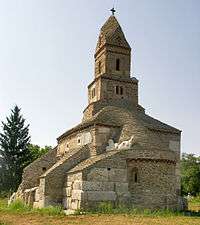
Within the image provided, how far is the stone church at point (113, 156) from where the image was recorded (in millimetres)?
19953

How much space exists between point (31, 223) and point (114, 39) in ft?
63.9

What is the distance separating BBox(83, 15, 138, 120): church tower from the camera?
92.3ft

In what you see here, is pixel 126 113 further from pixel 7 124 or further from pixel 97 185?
pixel 7 124

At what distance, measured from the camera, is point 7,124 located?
44.0 meters

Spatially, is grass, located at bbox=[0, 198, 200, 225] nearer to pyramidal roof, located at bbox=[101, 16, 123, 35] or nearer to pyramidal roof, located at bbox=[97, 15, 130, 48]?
pyramidal roof, located at bbox=[97, 15, 130, 48]

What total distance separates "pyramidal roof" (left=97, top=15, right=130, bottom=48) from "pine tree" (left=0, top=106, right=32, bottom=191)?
18054mm

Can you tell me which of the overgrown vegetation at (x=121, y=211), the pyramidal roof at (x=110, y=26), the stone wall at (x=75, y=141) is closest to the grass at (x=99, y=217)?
the overgrown vegetation at (x=121, y=211)

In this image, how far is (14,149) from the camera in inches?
1677

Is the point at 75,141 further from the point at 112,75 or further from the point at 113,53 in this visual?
the point at 113,53

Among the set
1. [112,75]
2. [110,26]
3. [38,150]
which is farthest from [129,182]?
[38,150]

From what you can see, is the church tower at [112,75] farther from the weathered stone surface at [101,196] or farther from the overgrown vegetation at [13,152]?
the overgrown vegetation at [13,152]

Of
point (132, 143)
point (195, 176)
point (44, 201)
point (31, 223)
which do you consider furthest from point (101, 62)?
point (195, 176)

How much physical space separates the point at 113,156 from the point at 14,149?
2485 centimetres

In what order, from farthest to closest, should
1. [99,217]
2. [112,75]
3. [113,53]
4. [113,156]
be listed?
1. [113,53]
2. [112,75]
3. [113,156]
4. [99,217]
